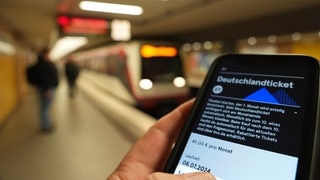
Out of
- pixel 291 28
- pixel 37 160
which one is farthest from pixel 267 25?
pixel 37 160

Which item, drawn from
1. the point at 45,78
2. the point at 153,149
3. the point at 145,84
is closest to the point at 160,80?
the point at 145,84

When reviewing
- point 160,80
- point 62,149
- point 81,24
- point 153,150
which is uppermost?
point 81,24

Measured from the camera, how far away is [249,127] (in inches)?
36.3

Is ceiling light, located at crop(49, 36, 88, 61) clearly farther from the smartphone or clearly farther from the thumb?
the thumb

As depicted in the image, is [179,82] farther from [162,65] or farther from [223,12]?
[223,12]

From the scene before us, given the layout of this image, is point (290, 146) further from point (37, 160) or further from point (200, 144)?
point (37, 160)

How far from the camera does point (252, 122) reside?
924 millimetres

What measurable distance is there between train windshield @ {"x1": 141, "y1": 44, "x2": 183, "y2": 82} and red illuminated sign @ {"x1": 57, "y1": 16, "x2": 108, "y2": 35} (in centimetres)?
144

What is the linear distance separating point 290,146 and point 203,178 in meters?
0.25

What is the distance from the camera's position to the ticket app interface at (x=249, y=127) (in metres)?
0.84

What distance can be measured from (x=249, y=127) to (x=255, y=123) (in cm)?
2

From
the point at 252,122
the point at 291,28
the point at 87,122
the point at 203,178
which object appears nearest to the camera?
the point at 203,178

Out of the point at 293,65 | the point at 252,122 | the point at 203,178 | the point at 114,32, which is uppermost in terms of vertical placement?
the point at 114,32

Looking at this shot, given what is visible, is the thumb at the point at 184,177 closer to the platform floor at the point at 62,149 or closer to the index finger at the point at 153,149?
the index finger at the point at 153,149
